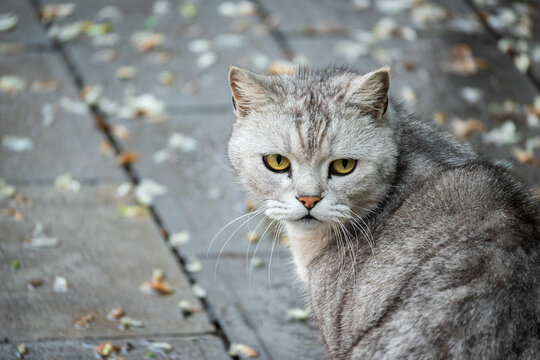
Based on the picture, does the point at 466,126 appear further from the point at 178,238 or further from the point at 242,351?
the point at 242,351

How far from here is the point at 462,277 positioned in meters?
3.03

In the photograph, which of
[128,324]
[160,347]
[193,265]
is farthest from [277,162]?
[193,265]

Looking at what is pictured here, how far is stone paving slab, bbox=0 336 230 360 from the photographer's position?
13.4ft

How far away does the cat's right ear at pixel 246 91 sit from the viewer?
3633 millimetres

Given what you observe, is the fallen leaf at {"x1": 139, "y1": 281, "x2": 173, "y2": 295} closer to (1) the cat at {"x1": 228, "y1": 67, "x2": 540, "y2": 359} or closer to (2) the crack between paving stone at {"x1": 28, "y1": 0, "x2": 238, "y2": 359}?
(2) the crack between paving stone at {"x1": 28, "y1": 0, "x2": 238, "y2": 359}

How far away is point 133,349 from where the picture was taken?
4180 millimetres

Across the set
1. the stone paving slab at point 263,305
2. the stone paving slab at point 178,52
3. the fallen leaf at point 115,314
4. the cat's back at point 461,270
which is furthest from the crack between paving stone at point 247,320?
the stone paving slab at point 178,52

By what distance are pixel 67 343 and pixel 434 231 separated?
2091 mm

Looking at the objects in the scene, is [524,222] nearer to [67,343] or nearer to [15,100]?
[67,343]

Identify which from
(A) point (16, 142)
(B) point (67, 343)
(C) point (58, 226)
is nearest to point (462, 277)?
(B) point (67, 343)

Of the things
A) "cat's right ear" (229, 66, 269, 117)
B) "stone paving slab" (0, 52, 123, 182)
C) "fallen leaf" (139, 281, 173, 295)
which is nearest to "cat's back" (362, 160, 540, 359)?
"cat's right ear" (229, 66, 269, 117)

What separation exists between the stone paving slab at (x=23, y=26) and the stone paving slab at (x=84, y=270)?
2.18 metres

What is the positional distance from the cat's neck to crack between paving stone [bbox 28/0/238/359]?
686 mm

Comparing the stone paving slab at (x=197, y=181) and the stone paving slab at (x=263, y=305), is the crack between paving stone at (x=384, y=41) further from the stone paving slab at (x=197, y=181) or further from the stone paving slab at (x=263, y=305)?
the stone paving slab at (x=263, y=305)
